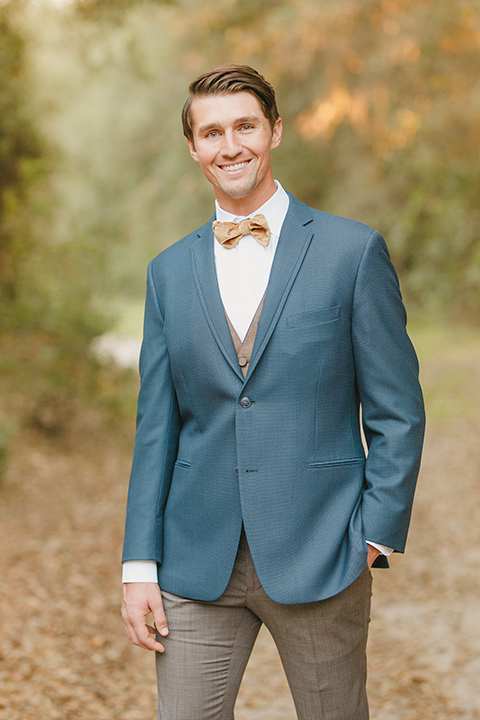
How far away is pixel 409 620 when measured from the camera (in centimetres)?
480

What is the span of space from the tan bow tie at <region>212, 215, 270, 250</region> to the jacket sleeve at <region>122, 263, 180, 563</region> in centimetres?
25

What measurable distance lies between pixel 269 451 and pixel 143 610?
497mm

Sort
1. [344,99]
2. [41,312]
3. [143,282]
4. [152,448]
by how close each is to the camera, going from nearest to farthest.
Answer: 1. [152,448]
2. [41,312]
3. [143,282]
4. [344,99]

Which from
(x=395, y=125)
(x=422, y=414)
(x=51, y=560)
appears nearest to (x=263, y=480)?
(x=422, y=414)

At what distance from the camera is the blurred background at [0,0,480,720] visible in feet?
13.8

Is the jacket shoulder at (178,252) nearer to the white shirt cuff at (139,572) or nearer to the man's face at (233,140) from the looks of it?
the man's face at (233,140)

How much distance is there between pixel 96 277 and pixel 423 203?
789 cm

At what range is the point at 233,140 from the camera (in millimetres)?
1914

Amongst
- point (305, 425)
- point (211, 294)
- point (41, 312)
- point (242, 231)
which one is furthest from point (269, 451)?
point (41, 312)

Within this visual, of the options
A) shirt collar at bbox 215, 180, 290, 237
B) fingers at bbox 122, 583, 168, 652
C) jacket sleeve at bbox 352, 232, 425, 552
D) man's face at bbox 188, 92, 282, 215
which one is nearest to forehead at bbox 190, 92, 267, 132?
man's face at bbox 188, 92, 282, 215

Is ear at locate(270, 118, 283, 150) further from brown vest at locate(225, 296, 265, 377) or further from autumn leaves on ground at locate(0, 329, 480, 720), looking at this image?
autumn leaves on ground at locate(0, 329, 480, 720)

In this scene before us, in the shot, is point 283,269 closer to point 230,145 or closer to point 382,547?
point 230,145

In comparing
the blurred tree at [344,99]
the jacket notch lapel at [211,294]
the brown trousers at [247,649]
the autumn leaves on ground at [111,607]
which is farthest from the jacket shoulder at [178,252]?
the blurred tree at [344,99]

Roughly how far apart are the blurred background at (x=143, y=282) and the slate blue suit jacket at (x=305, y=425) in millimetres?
2046
